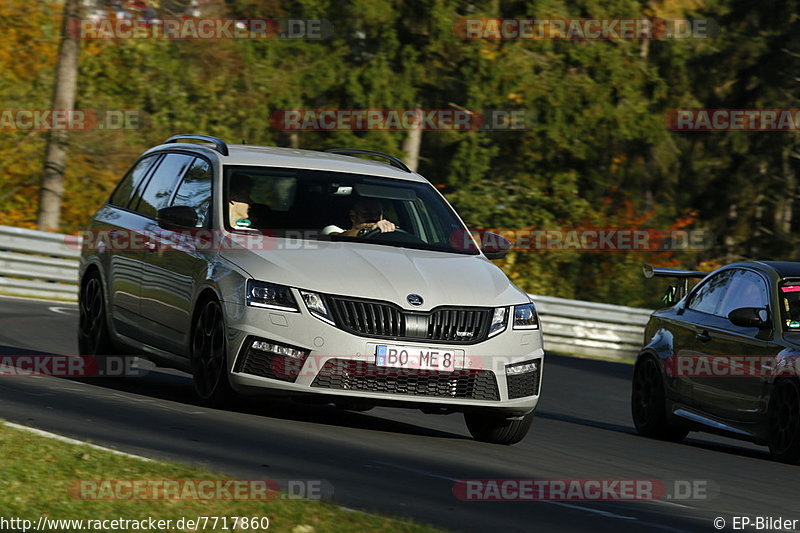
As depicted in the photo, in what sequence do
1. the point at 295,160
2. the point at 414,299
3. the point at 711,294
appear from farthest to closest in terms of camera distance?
the point at 711,294
the point at 295,160
the point at 414,299

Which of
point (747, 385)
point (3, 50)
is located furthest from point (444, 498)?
point (3, 50)

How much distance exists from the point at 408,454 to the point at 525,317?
4.95 ft

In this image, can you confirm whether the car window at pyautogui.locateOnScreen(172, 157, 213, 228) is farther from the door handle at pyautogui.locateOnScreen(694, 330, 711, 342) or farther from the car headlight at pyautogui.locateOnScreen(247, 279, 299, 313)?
the door handle at pyautogui.locateOnScreen(694, 330, 711, 342)

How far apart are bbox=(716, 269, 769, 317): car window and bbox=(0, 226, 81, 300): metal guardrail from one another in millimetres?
12811

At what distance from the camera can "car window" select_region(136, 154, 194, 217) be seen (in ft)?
37.6

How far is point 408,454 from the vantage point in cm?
893

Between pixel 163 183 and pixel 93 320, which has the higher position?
pixel 163 183

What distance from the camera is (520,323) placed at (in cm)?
991

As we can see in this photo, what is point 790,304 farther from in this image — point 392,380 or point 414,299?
point 392,380

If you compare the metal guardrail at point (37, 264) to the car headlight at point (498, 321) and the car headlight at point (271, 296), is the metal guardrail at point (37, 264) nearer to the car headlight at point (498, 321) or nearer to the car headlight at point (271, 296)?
the car headlight at point (271, 296)

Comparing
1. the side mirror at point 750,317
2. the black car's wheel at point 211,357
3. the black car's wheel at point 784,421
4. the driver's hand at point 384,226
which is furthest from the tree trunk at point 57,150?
the black car's wheel at point 784,421

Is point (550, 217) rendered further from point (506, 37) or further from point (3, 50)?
point (3, 50)

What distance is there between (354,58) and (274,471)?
34.2 meters

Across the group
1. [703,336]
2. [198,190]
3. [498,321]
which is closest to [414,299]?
[498,321]
